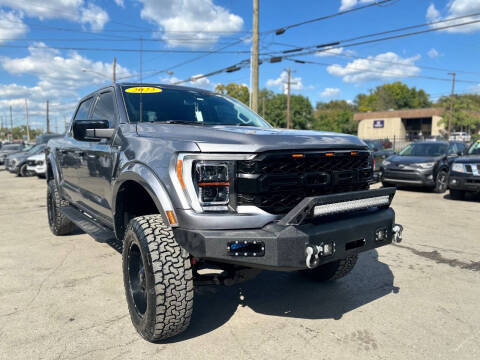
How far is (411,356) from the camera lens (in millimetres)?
2516

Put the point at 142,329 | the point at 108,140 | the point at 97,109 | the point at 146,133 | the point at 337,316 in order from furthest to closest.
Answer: the point at 97,109
the point at 108,140
the point at 337,316
the point at 146,133
the point at 142,329

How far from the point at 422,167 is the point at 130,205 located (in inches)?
386

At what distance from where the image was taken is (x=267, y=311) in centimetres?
320

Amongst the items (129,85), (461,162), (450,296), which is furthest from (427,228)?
(129,85)

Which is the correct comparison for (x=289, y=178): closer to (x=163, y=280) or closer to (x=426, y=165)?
(x=163, y=280)

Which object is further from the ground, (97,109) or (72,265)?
(97,109)

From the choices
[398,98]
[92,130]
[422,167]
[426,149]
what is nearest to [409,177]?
[422,167]

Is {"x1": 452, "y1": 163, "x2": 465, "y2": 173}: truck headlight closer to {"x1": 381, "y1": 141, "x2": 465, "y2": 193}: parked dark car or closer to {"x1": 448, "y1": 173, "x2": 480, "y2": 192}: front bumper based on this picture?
{"x1": 448, "y1": 173, "x2": 480, "y2": 192}: front bumper

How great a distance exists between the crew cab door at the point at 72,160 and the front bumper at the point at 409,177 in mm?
9222

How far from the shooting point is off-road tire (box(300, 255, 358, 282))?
11.8 feet

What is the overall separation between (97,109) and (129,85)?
2.25ft

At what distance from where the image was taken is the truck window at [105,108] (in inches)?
142

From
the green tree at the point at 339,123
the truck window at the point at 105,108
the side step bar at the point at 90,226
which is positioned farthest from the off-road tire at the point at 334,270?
the green tree at the point at 339,123

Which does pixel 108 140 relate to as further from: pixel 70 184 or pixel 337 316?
pixel 337 316
